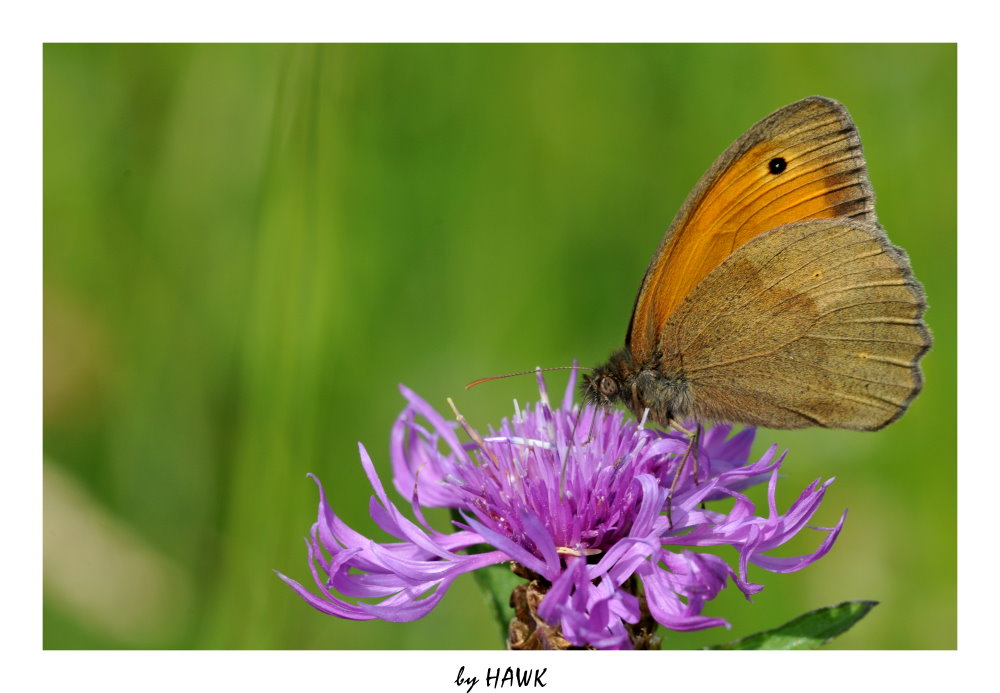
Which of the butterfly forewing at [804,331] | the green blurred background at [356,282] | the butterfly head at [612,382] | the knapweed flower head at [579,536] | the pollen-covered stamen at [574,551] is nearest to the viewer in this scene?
the knapweed flower head at [579,536]

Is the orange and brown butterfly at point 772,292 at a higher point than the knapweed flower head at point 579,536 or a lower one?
higher

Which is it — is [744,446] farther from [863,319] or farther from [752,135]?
[752,135]

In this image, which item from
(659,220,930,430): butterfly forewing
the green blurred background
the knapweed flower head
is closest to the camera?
the knapweed flower head

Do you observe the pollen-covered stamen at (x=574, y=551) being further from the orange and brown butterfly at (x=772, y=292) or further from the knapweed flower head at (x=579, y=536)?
the orange and brown butterfly at (x=772, y=292)

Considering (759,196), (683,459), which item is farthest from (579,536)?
(759,196)

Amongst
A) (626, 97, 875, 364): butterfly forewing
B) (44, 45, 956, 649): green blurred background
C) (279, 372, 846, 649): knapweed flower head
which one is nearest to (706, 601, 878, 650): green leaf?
(279, 372, 846, 649): knapweed flower head

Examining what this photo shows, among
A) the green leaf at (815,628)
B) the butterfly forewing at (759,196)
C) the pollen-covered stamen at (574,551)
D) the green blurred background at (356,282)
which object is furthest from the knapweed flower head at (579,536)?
the green blurred background at (356,282)

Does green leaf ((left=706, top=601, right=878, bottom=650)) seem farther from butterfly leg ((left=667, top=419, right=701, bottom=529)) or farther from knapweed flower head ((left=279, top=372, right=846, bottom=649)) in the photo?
butterfly leg ((left=667, top=419, right=701, bottom=529))
